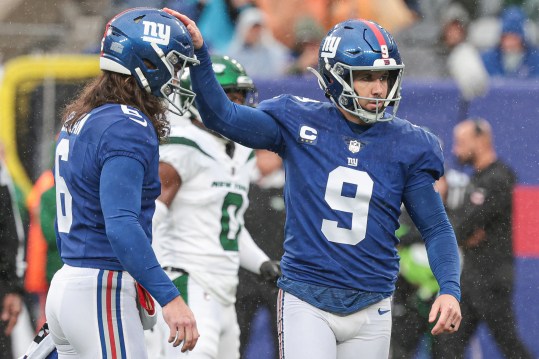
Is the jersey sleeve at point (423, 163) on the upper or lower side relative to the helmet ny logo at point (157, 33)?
lower

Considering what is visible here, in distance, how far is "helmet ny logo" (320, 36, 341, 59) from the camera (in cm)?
392

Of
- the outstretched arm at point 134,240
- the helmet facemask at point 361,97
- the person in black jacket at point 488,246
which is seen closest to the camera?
the outstretched arm at point 134,240

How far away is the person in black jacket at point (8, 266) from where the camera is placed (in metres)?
5.38

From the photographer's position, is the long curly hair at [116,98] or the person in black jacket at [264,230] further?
the person in black jacket at [264,230]

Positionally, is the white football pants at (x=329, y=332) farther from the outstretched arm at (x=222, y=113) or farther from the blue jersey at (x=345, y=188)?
the outstretched arm at (x=222, y=113)

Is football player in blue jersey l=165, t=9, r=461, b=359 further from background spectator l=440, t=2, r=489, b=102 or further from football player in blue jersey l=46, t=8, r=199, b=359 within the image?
background spectator l=440, t=2, r=489, b=102

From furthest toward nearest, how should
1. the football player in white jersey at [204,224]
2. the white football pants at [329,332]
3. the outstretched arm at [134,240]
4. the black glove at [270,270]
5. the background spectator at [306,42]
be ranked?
the background spectator at [306,42], the black glove at [270,270], the football player in white jersey at [204,224], the white football pants at [329,332], the outstretched arm at [134,240]

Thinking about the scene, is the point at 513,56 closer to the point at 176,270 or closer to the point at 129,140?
the point at 176,270

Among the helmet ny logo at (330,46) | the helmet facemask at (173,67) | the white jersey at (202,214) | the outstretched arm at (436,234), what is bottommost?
the white jersey at (202,214)

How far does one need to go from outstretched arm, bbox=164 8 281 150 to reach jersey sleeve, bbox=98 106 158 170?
400 mm

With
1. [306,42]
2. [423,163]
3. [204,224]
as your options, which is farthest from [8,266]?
[423,163]

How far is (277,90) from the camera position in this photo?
6445 mm

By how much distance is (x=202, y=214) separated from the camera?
5.00 metres

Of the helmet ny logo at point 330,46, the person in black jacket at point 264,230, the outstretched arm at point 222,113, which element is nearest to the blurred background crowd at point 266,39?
the person in black jacket at point 264,230
